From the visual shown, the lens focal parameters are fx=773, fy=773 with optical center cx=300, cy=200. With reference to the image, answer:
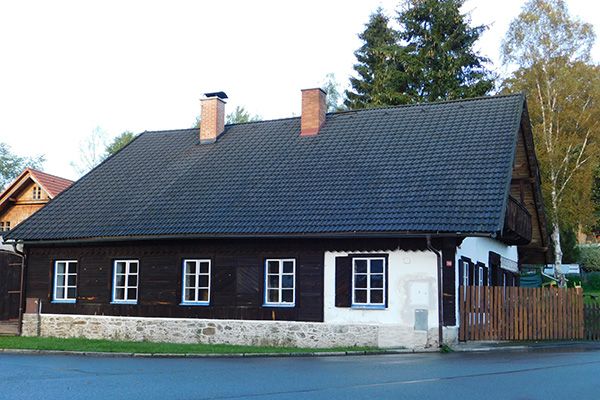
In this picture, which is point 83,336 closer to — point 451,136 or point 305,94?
point 305,94

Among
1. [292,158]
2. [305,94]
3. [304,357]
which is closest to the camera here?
[304,357]

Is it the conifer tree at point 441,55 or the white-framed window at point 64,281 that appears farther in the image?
the conifer tree at point 441,55

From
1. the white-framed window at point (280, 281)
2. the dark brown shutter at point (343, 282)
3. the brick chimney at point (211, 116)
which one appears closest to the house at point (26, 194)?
the brick chimney at point (211, 116)

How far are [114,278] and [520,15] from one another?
2550 centimetres

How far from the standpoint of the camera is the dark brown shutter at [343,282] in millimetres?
21047

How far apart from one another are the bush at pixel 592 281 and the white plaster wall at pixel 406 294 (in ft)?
106

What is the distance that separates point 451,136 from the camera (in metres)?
23.9

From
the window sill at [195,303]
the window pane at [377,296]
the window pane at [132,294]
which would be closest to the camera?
the window pane at [377,296]

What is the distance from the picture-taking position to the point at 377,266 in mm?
21016

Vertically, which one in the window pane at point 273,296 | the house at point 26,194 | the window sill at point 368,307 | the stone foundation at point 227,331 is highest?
the house at point 26,194

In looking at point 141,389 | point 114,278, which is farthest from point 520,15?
point 141,389

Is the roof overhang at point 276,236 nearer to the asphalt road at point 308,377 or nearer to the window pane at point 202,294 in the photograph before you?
the window pane at point 202,294

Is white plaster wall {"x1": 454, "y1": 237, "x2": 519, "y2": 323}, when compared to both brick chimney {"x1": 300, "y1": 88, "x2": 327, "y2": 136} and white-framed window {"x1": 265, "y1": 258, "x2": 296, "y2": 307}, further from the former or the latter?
brick chimney {"x1": 300, "y1": 88, "x2": 327, "y2": 136}

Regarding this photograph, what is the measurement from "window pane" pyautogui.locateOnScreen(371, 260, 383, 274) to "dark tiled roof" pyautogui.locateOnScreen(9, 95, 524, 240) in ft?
3.66
